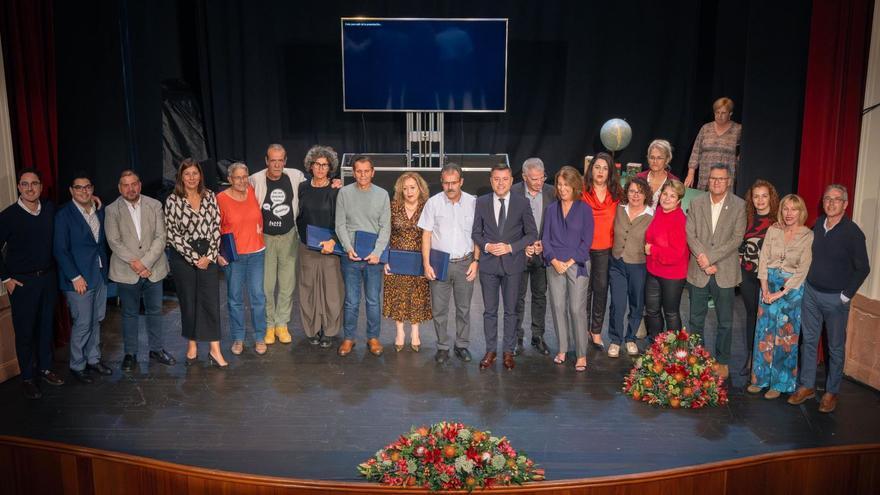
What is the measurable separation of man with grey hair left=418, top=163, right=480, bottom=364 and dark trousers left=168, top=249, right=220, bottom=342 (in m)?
1.54

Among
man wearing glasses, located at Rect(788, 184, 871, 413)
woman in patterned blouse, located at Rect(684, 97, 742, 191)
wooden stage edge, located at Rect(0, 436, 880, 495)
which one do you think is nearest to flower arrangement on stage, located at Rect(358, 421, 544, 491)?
wooden stage edge, located at Rect(0, 436, 880, 495)

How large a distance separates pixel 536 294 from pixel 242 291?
87.4 inches

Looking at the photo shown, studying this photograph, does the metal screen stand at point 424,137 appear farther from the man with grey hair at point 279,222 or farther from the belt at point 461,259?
the belt at point 461,259

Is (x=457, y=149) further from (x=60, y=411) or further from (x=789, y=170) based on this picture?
(x=60, y=411)

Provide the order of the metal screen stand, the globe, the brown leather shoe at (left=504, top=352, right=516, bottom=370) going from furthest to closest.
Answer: the metal screen stand, the globe, the brown leather shoe at (left=504, top=352, right=516, bottom=370)

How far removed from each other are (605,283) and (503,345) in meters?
0.90

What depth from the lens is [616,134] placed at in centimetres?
915

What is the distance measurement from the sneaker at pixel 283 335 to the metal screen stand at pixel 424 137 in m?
3.21

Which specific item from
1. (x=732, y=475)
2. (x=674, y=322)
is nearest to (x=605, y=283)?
(x=674, y=322)

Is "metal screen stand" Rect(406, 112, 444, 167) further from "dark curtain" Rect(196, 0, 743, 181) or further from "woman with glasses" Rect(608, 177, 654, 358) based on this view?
"woman with glasses" Rect(608, 177, 654, 358)

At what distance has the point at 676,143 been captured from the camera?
9.83m

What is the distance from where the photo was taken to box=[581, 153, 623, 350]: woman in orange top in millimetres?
6129

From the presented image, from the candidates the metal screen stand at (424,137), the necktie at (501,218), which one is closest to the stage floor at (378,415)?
the necktie at (501,218)

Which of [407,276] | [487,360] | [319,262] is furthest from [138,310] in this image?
[487,360]
